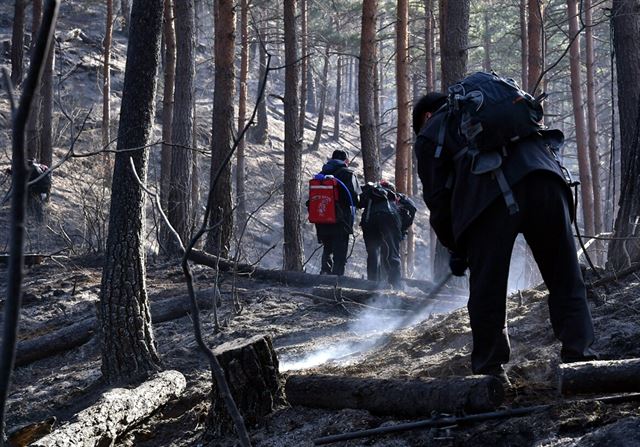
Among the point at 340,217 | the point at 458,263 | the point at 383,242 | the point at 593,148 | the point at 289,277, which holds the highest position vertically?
the point at 593,148

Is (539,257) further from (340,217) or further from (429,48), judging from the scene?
(429,48)

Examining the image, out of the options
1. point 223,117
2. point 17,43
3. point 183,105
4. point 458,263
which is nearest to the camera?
point 458,263

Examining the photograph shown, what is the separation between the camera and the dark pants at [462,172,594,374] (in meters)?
4.01

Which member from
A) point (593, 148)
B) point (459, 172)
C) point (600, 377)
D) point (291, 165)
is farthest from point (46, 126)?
point (600, 377)

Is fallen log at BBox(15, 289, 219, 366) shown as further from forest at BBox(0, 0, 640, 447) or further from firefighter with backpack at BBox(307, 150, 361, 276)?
firefighter with backpack at BBox(307, 150, 361, 276)

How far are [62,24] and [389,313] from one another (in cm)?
3160

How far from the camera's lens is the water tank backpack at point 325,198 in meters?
11.9

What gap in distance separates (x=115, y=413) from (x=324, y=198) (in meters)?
6.98

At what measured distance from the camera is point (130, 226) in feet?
19.8

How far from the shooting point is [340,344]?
7.45 meters

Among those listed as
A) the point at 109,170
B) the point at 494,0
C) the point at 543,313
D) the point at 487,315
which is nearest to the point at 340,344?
the point at 543,313

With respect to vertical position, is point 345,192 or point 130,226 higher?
point 345,192

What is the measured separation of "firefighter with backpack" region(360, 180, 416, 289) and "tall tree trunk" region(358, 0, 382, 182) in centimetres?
320

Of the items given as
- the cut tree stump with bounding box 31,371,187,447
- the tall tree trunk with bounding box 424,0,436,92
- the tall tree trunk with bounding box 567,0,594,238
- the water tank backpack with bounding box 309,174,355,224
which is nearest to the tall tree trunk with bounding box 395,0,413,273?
the tall tree trunk with bounding box 567,0,594,238
